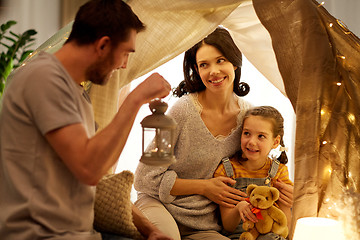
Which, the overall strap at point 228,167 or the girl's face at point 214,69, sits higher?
the girl's face at point 214,69

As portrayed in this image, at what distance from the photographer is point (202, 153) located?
237 cm

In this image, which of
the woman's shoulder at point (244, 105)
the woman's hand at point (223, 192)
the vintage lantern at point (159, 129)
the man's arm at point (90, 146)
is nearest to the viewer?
the man's arm at point (90, 146)

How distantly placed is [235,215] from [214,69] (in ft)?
2.39

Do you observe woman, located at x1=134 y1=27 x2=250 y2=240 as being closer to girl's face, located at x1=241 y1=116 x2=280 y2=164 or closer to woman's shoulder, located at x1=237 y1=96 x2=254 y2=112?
woman's shoulder, located at x1=237 y1=96 x2=254 y2=112

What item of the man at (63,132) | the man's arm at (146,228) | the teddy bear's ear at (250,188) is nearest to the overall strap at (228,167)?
the teddy bear's ear at (250,188)

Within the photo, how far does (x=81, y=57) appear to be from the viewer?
1.35 metres

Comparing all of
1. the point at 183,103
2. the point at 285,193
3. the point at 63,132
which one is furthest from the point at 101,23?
the point at 285,193

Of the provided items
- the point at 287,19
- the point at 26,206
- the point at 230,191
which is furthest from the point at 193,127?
the point at 26,206

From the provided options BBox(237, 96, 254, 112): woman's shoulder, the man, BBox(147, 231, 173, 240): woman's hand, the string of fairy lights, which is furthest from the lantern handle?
BBox(237, 96, 254, 112): woman's shoulder

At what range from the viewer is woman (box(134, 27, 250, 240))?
2309 millimetres

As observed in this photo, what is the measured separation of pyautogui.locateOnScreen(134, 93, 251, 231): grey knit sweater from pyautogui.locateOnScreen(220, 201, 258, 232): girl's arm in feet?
0.23

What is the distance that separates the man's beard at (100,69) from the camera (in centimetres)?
137

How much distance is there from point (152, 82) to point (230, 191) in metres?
1.08

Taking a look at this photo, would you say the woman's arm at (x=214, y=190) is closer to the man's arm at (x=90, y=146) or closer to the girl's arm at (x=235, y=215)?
the girl's arm at (x=235, y=215)
